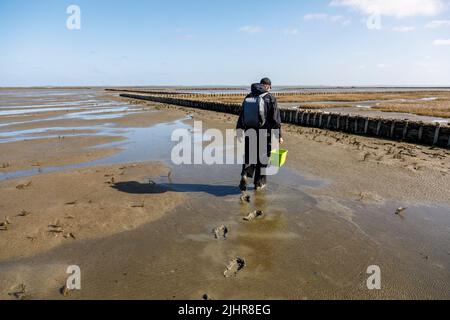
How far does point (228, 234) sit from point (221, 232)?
15 cm

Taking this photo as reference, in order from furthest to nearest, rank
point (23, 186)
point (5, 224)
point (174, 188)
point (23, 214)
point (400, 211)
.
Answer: point (23, 186), point (174, 188), point (400, 211), point (23, 214), point (5, 224)

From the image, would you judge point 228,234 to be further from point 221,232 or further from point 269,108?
point 269,108

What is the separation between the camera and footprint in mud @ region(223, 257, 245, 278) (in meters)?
4.54

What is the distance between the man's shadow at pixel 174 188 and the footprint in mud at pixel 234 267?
10.2ft

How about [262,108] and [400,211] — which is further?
[262,108]

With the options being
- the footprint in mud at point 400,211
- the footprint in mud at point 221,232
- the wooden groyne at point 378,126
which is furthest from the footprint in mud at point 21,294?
the wooden groyne at point 378,126

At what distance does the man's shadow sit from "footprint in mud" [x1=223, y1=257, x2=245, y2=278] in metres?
3.11

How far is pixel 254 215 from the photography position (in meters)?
6.58

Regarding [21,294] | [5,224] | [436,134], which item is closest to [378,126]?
[436,134]

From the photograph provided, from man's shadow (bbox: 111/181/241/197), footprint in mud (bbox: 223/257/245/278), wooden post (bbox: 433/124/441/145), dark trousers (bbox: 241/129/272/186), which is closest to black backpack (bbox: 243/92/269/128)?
dark trousers (bbox: 241/129/272/186)

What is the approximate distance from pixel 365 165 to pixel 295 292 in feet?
26.4

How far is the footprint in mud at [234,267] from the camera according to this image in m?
4.54

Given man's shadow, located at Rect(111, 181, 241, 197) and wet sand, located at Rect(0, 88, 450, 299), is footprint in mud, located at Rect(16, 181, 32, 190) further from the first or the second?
man's shadow, located at Rect(111, 181, 241, 197)
